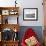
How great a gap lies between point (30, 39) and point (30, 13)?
3.72 ft

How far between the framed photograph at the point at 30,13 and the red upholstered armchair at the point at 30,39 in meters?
0.44

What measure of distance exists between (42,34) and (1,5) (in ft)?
6.21

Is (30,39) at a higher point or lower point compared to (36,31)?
lower

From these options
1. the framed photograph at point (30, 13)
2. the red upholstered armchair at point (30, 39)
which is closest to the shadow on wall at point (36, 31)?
the red upholstered armchair at point (30, 39)

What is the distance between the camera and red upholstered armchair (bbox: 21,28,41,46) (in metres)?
5.22

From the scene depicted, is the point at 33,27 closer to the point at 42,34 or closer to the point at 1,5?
the point at 42,34

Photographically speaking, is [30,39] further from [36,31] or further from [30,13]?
[30,13]

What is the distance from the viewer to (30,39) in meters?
5.21

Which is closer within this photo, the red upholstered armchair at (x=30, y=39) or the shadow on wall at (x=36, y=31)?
the red upholstered armchair at (x=30, y=39)

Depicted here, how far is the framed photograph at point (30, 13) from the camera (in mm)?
5859

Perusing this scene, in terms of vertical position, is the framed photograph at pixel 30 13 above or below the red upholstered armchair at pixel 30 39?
A: above

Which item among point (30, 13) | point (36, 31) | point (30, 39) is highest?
point (30, 13)

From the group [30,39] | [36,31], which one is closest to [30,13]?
[36,31]

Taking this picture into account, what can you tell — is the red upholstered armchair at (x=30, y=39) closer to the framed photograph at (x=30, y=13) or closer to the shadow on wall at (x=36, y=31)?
the shadow on wall at (x=36, y=31)
